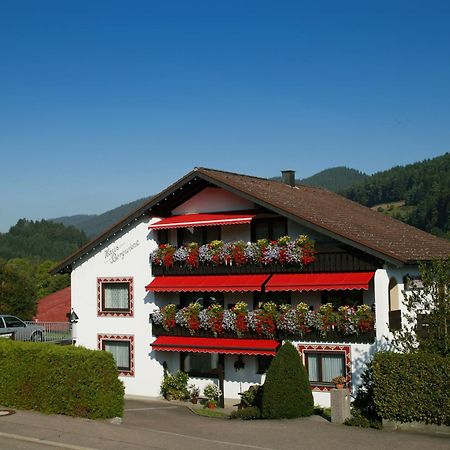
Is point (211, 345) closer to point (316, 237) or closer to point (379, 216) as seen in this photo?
point (316, 237)

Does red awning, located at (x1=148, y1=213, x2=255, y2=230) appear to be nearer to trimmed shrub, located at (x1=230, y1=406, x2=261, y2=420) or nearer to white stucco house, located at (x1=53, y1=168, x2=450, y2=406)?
white stucco house, located at (x1=53, y1=168, x2=450, y2=406)

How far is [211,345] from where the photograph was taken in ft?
97.7

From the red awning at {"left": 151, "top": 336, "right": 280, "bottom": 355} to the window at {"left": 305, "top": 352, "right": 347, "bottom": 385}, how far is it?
1398 mm

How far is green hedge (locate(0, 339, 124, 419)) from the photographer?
2203 centimetres

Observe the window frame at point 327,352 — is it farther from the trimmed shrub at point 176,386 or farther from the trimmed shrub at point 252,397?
the trimmed shrub at point 176,386

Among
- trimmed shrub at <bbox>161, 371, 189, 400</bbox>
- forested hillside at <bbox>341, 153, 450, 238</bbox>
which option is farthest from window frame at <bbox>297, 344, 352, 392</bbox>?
forested hillside at <bbox>341, 153, 450, 238</bbox>

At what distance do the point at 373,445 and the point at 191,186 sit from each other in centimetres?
1501

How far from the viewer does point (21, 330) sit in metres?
41.0

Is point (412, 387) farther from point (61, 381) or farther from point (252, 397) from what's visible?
point (61, 381)

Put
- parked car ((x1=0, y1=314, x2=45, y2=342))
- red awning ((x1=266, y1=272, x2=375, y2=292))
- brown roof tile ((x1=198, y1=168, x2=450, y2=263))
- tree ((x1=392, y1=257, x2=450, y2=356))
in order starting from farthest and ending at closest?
parked car ((x1=0, y1=314, x2=45, y2=342))
brown roof tile ((x1=198, y1=168, x2=450, y2=263))
red awning ((x1=266, y1=272, x2=375, y2=292))
tree ((x1=392, y1=257, x2=450, y2=356))

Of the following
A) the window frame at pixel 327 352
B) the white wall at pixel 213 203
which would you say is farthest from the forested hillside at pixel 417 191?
the window frame at pixel 327 352

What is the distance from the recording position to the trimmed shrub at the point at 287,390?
24203mm

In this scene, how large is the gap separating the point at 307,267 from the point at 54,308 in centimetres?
→ 4786

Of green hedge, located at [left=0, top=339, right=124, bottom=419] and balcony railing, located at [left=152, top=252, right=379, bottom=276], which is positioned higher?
balcony railing, located at [left=152, top=252, right=379, bottom=276]
